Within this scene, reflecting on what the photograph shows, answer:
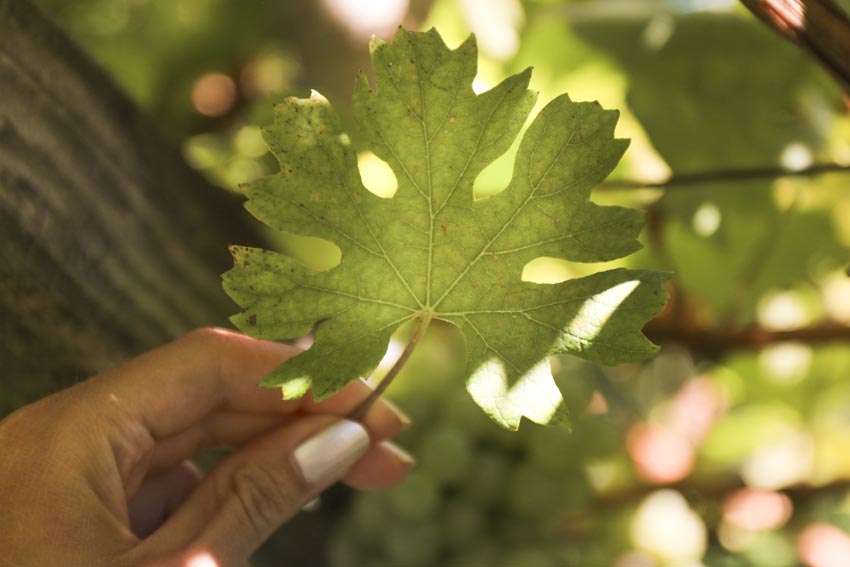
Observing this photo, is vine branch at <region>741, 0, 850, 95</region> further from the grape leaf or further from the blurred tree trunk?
the blurred tree trunk

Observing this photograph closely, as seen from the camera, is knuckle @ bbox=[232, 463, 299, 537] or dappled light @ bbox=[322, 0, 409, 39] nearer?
knuckle @ bbox=[232, 463, 299, 537]

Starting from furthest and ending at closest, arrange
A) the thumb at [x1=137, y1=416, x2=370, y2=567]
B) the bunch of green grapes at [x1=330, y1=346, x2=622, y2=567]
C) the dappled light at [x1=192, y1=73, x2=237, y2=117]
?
1. the dappled light at [x1=192, y1=73, x2=237, y2=117]
2. the bunch of green grapes at [x1=330, y1=346, x2=622, y2=567]
3. the thumb at [x1=137, y1=416, x2=370, y2=567]

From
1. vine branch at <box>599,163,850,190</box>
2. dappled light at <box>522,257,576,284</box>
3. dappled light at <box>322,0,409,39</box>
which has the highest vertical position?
dappled light at <box>322,0,409,39</box>

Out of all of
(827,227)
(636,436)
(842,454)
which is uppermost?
(827,227)

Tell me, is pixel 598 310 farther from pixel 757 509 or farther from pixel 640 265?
pixel 757 509

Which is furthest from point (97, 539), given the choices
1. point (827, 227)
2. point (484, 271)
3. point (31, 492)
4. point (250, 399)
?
point (827, 227)

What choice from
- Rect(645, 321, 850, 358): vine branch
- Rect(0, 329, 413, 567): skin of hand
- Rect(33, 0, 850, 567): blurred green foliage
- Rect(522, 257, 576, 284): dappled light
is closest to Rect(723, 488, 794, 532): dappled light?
Rect(33, 0, 850, 567): blurred green foliage

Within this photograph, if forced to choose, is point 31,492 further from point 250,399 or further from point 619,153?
point 619,153

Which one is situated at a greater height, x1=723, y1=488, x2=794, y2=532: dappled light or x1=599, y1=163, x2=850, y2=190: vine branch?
x1=599, y1=163, x2=850, y2=190: vine branch
